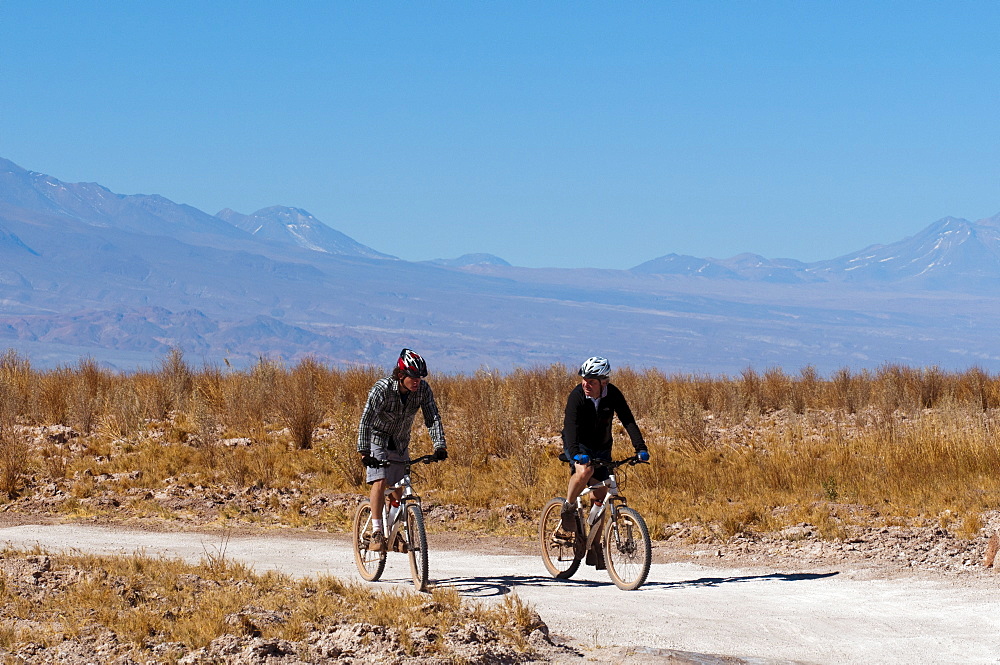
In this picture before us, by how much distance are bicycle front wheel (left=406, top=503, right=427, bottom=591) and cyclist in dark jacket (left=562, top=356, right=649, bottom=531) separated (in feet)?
4.74

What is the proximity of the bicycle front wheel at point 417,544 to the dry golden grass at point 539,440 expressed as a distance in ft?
16.1

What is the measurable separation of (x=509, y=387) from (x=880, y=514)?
11673 millimetres

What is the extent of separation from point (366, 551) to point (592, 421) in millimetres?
2491

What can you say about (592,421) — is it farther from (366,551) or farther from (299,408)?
(299,408)

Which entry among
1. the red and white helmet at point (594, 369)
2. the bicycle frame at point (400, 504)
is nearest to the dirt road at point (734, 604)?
the bicycle frame at point (400, 504)

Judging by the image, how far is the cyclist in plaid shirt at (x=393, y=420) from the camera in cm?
962

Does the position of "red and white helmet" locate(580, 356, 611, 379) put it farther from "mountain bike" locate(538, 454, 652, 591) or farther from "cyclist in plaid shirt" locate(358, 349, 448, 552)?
"cyclist in plaid shirt" locate(358, 349, 448, 552)

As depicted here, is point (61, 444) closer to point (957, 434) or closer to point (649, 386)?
point (649, 386)

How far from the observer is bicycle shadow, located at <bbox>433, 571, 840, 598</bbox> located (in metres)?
10.0

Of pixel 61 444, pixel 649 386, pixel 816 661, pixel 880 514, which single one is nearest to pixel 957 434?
pixel 880 514

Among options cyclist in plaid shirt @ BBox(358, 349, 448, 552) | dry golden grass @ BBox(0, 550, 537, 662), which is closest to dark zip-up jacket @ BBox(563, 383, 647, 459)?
cyclist in plaid shirt @ BBox(358, 349, 448, 552)

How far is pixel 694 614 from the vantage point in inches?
353

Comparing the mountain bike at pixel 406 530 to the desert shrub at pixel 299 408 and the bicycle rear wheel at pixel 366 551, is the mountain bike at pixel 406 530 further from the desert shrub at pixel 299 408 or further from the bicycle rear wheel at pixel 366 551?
the desert shrub at pixel 299 408

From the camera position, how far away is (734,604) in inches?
375
